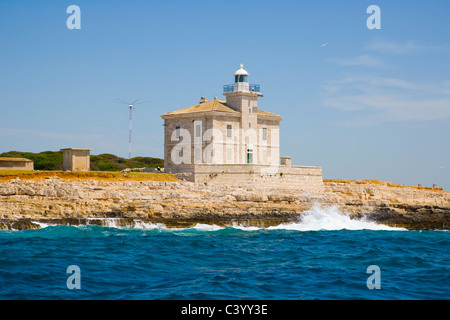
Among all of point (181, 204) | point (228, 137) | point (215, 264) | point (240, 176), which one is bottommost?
point (215, 264)

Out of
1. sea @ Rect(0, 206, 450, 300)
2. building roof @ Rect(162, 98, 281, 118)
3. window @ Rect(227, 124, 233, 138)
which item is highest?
building roof @ Rect(162, 98, 281, 118)

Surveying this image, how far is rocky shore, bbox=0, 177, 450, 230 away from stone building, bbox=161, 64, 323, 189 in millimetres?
1937

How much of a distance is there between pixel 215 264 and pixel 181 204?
1292 centimetres

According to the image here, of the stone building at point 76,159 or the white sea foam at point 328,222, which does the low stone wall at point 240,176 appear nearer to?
the white sea foam at point 328,222

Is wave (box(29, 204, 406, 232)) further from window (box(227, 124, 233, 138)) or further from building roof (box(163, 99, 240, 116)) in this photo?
building roof (box(163, 99, 240, 116))

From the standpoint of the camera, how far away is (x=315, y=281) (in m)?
17.2

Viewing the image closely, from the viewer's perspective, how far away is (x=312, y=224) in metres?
35.3

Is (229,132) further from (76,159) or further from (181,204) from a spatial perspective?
(76,159)

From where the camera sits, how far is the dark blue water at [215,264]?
612 inches

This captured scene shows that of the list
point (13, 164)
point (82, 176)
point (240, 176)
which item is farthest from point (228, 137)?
point (13, 164)

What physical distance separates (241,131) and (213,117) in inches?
101

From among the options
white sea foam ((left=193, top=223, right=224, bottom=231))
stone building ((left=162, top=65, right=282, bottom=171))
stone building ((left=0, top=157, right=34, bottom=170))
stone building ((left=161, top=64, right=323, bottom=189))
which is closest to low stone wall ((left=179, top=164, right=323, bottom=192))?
stone building ((left=161, top=64, right=323, bottom=189))

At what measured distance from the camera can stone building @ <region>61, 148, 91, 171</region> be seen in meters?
37.2
